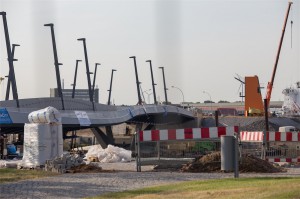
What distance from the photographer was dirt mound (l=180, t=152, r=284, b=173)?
22484 mm

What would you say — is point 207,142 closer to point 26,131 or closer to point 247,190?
point 26,131

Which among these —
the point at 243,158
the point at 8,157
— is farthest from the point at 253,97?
the point at 243,158

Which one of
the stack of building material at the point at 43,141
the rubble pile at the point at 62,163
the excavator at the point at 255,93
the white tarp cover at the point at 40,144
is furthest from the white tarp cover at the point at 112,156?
the excavator at the point at 255,93

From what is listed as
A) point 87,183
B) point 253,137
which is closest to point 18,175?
point 87,183

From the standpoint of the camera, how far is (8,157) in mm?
42750

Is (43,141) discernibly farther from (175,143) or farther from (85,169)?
(175,143)

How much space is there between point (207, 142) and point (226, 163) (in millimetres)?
8925

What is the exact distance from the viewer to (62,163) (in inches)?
941

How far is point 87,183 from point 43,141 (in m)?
7.66

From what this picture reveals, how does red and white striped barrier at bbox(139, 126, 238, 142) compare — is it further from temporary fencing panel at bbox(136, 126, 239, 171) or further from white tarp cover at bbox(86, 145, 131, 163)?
white tarp cover at bbox(86, 145, 131, 163)

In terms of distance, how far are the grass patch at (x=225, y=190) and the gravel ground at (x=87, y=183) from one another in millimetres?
1336

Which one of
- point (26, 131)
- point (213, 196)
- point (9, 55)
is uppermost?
point (9, 55)

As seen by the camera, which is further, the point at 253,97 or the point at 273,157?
the point at 253,97

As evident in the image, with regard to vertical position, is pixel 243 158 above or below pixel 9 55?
below
